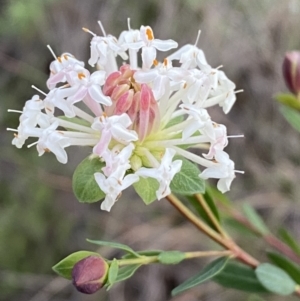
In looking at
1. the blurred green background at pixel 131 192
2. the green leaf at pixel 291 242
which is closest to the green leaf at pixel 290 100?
the green leaf at pixel 291 242

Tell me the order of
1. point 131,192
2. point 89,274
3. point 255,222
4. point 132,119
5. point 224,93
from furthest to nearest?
point 131,192 → point 255,222 → point 224,93 → point 132,119 → point 89,274

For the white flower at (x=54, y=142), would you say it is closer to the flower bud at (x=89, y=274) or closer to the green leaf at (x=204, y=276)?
the flower bud at (x=89, y=274)

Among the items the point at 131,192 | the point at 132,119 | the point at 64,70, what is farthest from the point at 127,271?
the point at 131,192

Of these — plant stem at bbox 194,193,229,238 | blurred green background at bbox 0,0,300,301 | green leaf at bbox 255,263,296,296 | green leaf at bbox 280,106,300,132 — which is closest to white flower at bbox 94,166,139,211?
plant stem at bbox 194,193,229,238

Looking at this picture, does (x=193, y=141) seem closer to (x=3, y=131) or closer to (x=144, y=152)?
(x=144, y=152)

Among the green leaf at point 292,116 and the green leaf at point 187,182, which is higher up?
the green leaf at point 187,182

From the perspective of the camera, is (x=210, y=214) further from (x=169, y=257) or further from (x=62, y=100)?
(x=62, y=100)

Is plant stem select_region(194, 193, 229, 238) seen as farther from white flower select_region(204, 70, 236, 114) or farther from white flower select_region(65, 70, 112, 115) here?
Answer: white flower select_region(65, 70, 112, 115)
